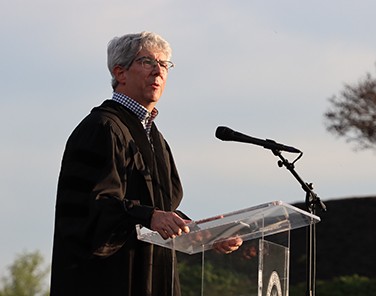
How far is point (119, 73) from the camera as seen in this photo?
4977mm

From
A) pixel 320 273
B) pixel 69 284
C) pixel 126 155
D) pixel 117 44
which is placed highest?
pixel 320 273

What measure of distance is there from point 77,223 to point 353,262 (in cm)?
1290

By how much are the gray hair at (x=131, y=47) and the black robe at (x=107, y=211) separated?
0.21 metres

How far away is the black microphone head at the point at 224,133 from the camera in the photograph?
4.70 meters

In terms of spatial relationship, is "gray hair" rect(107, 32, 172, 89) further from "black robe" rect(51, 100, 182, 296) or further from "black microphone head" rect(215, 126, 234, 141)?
"black microphone head" rect(215, 126, 234, 141)

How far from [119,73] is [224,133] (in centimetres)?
58

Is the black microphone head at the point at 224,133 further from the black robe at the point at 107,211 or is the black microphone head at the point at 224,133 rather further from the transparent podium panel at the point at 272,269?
the transparent podium panel at the point at 272,269

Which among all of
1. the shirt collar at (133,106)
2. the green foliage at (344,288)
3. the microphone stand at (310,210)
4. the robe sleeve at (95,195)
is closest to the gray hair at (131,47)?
the shirt collar at (133,106)

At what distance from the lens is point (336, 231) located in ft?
60.1

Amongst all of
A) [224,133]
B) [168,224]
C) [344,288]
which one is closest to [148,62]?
[224,133]

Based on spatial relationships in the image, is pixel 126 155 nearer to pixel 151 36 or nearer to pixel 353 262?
pixel 151 36

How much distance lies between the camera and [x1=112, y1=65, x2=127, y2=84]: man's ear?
16.3ft

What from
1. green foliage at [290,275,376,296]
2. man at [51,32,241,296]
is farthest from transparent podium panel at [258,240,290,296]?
green foliage at [290,275,376,296]

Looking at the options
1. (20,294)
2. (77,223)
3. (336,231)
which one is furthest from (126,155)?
(336,231)
